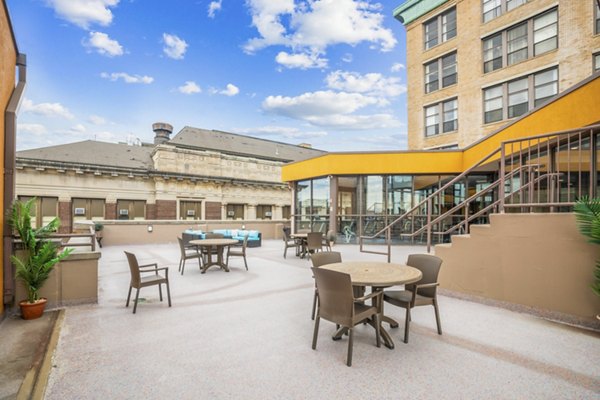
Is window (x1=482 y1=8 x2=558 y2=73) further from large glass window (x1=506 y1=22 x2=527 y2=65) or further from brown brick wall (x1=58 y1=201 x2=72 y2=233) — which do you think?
brown brick wall (x1=58 y1=201 x2=72 y2=233)

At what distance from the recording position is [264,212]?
27.6m

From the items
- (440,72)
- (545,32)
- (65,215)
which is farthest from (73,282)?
(545,32)

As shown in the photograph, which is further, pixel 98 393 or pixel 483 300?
pixel 483 300

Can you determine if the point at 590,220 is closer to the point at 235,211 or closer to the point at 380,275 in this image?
the point at 380,275

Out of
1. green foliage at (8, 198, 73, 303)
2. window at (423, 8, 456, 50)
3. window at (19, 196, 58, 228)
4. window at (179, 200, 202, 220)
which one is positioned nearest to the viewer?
green foliage at (8, 198, 73, 303)

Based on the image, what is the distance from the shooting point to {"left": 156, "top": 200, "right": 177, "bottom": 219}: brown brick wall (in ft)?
73.3

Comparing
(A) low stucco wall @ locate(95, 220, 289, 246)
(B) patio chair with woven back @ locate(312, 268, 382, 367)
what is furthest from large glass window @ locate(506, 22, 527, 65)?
(B) patio chair with woven back @ locate(312, 268, 382, 367)

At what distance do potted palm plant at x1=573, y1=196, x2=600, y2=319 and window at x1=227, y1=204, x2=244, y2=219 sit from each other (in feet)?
78.4

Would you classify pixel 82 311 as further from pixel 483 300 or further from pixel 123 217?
pixel 123 217

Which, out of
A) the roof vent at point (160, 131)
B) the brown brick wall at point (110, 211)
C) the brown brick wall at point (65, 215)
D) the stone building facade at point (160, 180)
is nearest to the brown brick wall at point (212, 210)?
the stone building facade at point (160, 180)

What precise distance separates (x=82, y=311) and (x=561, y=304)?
7.51m

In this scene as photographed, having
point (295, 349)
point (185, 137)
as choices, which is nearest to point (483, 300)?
point (295, 349)

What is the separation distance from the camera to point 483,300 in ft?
16.6

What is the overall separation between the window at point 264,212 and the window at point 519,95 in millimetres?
18734
